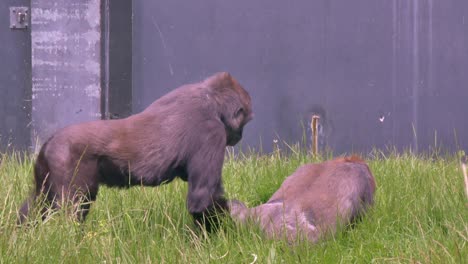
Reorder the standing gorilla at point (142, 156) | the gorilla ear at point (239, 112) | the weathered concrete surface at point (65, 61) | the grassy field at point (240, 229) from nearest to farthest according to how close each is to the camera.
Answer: the grassy field at point (240, 229) → the standing gorilla at point (142, 156) → the gorilla ear at point (239, 112) → the weathered concrete surface at point (65, 61)

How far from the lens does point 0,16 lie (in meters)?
6.17

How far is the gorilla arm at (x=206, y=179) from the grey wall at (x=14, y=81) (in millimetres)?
2901

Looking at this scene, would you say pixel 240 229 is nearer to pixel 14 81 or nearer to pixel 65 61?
pixel 65 61

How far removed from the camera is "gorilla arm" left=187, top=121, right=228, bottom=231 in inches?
136

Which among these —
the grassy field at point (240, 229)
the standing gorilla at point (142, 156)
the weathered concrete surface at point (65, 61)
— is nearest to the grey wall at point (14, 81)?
the weathered concrete surface at point (65, 61)

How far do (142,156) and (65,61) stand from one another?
2.54 m

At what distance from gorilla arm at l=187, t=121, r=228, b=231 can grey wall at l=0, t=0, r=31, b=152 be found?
2901 millimetres

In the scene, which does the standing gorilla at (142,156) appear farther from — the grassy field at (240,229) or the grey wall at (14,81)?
the grey wall at (14,81)

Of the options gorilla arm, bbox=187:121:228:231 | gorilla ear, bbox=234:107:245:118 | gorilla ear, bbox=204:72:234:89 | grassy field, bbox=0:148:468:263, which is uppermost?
gorilla ear, bbox=204:72:234:89

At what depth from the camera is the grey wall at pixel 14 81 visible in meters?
6.13

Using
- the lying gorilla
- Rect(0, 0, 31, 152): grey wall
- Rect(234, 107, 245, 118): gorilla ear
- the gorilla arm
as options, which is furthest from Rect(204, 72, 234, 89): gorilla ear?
Rect(0, 0, 31, 152): grey wall

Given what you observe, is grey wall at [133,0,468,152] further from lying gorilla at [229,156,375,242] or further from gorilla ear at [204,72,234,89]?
gorilla ear at [204,72,234,89]

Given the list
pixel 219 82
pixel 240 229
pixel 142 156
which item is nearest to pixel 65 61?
pixel 219 82

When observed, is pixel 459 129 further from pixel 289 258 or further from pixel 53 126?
pixel 289 258
